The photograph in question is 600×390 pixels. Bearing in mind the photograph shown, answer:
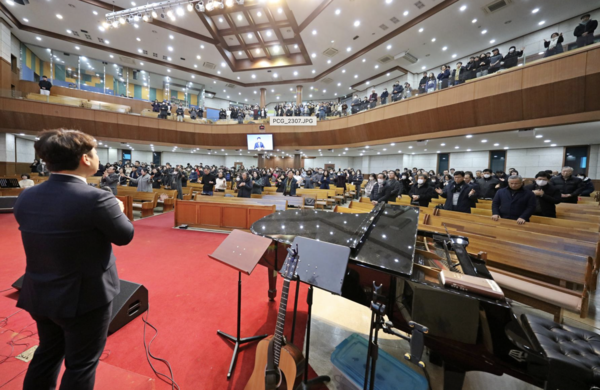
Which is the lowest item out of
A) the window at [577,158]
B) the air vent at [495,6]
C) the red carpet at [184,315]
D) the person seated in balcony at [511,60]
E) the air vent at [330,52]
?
the red carpet at [184,315]

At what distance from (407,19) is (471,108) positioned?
5.81 m

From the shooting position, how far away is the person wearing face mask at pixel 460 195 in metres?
4.82

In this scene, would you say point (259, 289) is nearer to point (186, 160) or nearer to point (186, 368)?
point (186, 368)

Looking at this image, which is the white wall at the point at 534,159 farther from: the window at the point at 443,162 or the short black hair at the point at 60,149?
the short black hair at the point at 60,149

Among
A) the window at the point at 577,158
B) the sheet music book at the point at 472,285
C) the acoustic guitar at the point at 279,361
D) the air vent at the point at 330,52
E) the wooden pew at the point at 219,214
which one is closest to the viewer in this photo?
the sheet music book at the point at 472,285

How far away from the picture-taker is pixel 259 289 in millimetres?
3098

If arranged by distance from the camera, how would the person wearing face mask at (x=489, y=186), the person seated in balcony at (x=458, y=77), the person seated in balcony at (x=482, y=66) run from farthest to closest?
1. the person seated in balcony at (x=458, y=77)
2. the person seated in balcony at (x=482, y=66)
3. the person wearing face mask at (x=489, y=186)

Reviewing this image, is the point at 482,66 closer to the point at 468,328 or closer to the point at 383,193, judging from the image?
the point at 383,193

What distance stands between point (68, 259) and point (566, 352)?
2627mm

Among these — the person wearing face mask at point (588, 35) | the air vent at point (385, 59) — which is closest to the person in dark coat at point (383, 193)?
the person wearing face mask at point (588, 35)

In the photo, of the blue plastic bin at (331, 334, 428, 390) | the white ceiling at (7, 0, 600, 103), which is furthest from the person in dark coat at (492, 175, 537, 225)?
the white ceiling at (7, 0, 600, 103)

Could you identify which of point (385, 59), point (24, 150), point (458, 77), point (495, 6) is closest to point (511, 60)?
point (458, 77)

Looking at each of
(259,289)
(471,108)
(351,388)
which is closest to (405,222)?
(351,388)

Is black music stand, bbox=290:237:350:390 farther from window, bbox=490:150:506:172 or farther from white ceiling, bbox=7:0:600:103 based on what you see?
window, bbox=490:150:506:172
